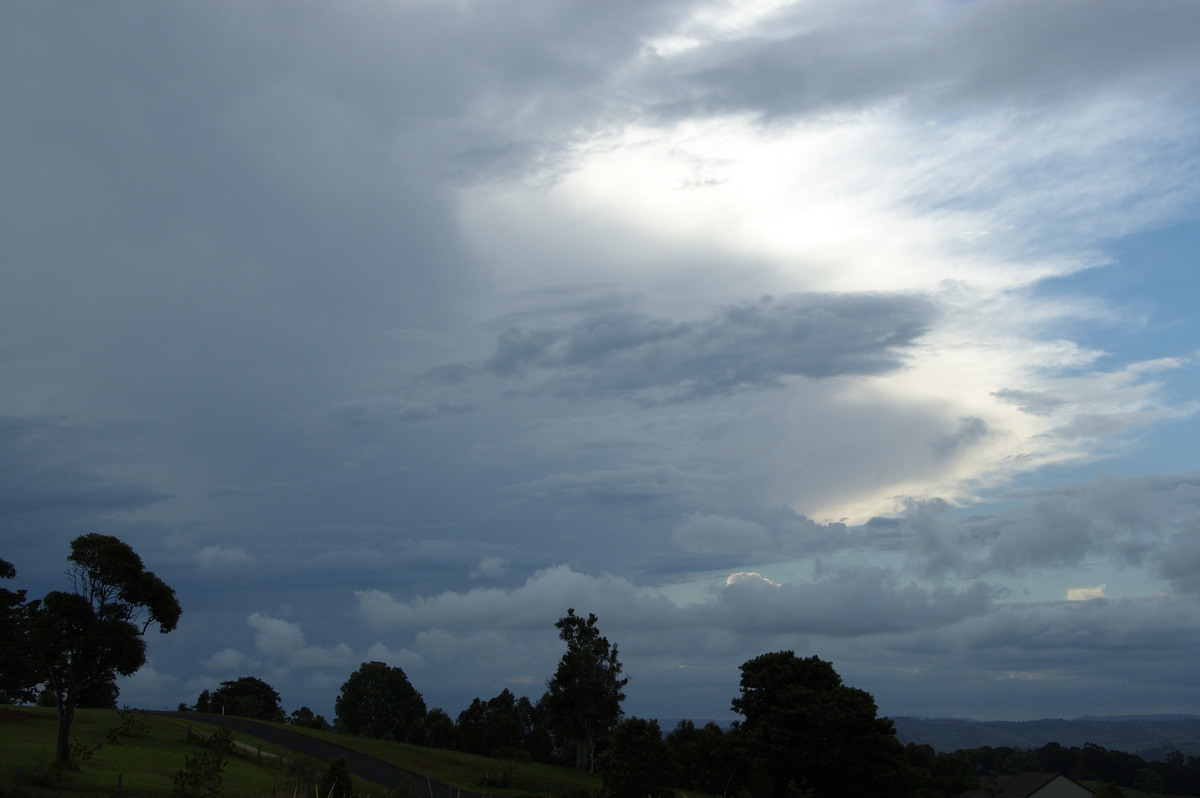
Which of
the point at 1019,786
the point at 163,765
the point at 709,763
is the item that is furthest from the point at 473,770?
the point at 1019,786

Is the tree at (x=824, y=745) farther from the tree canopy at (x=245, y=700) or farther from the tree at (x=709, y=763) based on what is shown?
the tree canopy at (x=245, y=700)

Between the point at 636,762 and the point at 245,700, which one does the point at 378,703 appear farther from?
the point at 636,762

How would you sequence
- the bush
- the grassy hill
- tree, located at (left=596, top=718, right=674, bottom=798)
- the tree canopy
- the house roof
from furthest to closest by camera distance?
the tree canopy < the house roof < tree, located at (left=596, top=718, right=674, bottom=798) < the bush < the grassy hill

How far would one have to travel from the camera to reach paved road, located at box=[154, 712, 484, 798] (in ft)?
196

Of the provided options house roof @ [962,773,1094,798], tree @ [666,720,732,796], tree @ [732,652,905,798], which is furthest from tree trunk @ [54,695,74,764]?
house roof @ [962,773,1094,798]

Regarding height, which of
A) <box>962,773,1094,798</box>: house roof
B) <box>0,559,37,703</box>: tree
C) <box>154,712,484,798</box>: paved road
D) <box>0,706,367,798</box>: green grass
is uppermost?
<box>0,559,37,703</box>: tree

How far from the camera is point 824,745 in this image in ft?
157

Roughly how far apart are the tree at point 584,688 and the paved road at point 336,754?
2140cm

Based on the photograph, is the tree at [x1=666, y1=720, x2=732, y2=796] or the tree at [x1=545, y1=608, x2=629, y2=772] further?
the tree at [x1=545, y1=608, x2=629, y2=772]

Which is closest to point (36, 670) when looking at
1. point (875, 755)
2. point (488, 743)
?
point (875, 755)

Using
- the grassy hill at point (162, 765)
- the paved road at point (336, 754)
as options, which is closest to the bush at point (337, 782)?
the grassy hill at point (162, 765)

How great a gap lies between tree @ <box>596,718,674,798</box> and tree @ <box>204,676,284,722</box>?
7616 cm

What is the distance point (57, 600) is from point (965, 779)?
69.6 metres

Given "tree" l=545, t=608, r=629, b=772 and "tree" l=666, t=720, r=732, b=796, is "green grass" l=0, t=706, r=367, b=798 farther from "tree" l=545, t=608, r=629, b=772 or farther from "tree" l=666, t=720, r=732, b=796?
"tree" l=545, t=608, r=629, b=772
